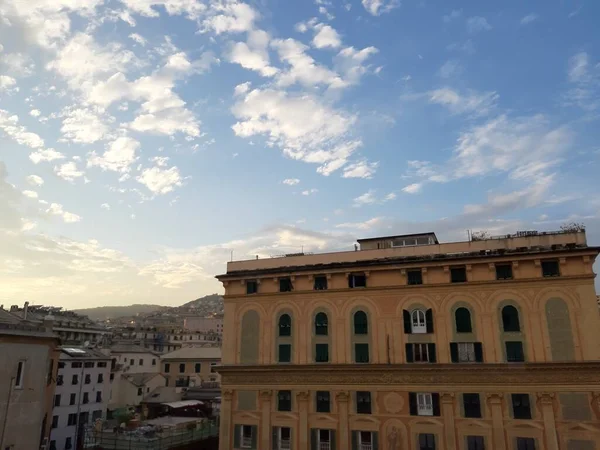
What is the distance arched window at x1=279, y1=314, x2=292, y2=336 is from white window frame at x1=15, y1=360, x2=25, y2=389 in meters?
19.5

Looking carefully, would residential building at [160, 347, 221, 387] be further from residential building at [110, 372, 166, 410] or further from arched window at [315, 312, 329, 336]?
arched window at [315, 312, 329, 336]

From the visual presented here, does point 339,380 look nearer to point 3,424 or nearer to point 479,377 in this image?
point 479,377

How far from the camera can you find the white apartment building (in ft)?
173

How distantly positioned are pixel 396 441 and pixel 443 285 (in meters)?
12.0

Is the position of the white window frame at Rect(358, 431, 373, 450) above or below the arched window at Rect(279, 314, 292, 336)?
below

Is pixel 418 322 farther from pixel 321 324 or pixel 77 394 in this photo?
pixel 77 394

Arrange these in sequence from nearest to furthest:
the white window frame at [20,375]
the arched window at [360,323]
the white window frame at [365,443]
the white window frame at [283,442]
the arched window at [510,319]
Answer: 1. the white window frame at [20,375]
2. the arched window at [510,319]
3. the white window frame at [365,443]
4. the white window frame at [283,442]
5. the arched window at [360,323]

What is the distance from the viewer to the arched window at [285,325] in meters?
39.3

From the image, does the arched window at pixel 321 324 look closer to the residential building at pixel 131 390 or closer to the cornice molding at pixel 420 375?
the cornice molding at pixel 420 375

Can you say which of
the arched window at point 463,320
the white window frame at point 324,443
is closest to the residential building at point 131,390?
the white window frame at point 324,443

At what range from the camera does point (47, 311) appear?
9481 centimetres

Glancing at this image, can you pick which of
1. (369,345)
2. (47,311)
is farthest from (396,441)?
(47,311)

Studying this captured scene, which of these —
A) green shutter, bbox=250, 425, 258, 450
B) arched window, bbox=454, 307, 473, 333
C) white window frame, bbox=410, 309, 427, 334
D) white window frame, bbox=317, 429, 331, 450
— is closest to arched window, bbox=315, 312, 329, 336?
white window frame, bbox=410, 309, 427, 334

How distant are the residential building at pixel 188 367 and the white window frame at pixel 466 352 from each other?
187 feet
